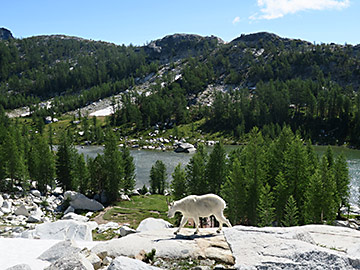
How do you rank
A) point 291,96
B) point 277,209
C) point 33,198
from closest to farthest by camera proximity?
point 277,209
point 33,198
point 291,96

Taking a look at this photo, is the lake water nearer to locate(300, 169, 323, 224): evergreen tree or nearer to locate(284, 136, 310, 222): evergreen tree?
locate(284, 136, 310, 222): evergreen tree

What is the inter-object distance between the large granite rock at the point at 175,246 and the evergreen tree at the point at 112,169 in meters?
44.4

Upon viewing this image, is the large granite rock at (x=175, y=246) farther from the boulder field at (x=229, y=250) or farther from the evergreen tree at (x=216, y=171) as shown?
the evergreen tree at (x=216, y=171)

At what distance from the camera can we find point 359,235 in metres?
12.9

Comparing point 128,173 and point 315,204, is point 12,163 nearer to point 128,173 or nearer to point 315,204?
point 128,173

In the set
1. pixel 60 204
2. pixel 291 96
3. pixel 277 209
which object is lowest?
pixel 60 204

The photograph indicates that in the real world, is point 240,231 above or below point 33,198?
above

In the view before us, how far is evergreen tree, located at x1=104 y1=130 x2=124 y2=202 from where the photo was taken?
58.2 metres

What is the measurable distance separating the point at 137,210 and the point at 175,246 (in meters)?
42.0

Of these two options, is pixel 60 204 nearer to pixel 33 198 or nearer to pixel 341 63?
pixel 33 198

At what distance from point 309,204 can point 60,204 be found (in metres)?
42.5

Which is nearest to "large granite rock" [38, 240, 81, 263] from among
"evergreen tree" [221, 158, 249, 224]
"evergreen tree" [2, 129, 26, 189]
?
"evergreen tree" [221, 158, 249, 224]

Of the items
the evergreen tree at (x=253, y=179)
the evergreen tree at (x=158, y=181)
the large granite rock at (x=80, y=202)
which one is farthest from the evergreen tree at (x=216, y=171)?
the evergreen tree at (x=158, y=181)

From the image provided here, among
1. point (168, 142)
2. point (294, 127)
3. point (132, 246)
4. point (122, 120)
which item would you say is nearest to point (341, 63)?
point (294, 127)
